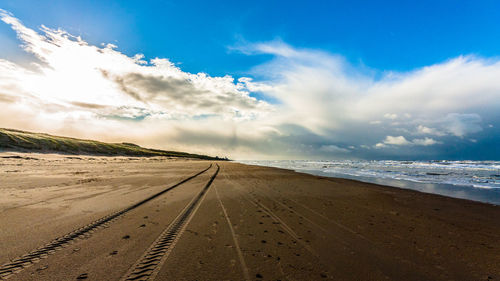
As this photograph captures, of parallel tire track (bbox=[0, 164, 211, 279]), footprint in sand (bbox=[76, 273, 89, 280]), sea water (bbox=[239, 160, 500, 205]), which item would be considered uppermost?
sea water (bbox=[239, 160, 500, 205])

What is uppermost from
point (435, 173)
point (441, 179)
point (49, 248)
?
point (435, 173)

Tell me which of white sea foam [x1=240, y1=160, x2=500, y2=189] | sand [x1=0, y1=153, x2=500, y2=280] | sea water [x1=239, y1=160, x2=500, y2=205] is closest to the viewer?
sand [x1=0, y1=153, x2=500, y2=280]

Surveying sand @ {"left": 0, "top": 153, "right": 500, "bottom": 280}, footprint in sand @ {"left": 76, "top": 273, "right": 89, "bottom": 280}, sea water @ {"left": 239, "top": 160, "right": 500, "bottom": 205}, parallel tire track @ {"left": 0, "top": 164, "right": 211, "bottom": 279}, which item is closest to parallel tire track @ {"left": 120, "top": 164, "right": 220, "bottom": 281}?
sand @ {"left": 0, "top": 153, "right": 500, "bottom": 280}

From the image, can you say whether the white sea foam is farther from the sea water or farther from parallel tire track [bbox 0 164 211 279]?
parallel tire track [bbox 0 164 211 279]

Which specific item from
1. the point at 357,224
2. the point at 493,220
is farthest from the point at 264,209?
the point at 493,220

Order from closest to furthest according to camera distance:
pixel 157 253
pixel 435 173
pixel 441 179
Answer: pixel 157 253
pixel 441 179
pixel 435 173

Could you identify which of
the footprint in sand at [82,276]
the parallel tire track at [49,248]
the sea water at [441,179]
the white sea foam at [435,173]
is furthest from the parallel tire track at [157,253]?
the white sea foam at [435,173]

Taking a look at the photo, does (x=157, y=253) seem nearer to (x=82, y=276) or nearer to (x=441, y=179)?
(x=82, y=276)

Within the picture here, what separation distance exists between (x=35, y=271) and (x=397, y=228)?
9.73 metres

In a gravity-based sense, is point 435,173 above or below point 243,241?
above

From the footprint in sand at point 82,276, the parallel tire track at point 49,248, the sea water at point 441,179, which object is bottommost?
the parallel tire track at point 49,248

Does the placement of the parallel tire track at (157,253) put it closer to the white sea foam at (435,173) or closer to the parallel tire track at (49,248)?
the parallel tire track at (49,248)

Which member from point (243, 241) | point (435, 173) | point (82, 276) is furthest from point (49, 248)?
point (435, 173)

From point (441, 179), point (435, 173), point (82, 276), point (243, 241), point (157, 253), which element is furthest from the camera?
point (435, 173)
